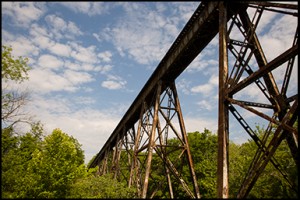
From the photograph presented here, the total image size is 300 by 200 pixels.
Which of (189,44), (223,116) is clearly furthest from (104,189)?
(189,44)

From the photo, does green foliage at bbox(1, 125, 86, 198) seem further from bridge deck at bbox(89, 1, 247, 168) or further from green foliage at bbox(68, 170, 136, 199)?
bridge deck at bbox(89, 1, 247, 168)

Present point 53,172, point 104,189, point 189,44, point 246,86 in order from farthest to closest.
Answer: point 53,172 < point 104,189 < point 189,44 < point 246,86

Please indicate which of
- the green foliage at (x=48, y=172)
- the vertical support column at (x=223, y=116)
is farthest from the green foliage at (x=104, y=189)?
the vertical support column at (x=223, y=116)

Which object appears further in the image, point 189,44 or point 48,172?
point 48,172

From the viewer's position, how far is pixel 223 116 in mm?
6293

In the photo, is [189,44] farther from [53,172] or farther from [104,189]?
[53,172]

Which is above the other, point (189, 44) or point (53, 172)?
point (189, 44)

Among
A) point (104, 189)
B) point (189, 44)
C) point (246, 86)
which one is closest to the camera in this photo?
point (246, 86)

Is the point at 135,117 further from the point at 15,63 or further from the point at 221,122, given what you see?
the point at 221,122

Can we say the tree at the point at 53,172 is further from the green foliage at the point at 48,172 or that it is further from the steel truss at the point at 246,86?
the steel truss at the point at 246,86

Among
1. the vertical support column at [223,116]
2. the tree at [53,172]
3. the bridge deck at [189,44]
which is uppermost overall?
the bridge deck at [189,44]

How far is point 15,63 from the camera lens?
9602 mm

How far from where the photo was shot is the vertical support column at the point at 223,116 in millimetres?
5762

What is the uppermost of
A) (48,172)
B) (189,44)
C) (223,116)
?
(189,44)
